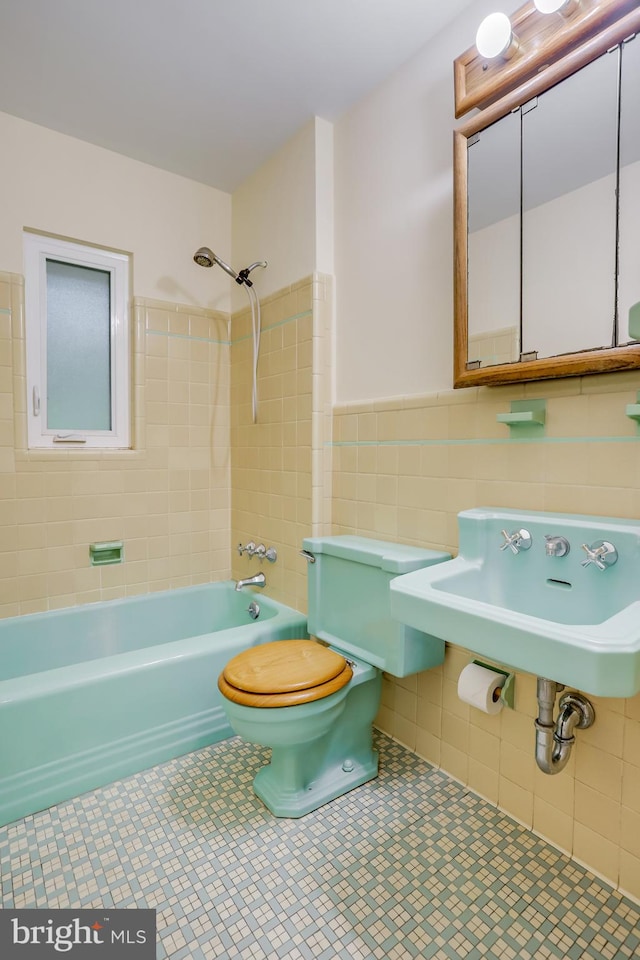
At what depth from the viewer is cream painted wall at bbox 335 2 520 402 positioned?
1.69m

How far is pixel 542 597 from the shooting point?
4.26 feet

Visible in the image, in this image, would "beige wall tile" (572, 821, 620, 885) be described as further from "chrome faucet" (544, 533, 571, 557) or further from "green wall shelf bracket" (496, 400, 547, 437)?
"green wall shelf bracket" (496, 400, 547, 437)

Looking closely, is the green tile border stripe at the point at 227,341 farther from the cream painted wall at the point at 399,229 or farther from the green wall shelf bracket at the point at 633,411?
the green wall shelf bracket at the point at 633,411

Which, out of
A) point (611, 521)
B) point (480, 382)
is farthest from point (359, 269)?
point (611, 521)

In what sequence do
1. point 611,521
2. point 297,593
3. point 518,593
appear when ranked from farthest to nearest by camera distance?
point 297,593
point 518,593
point 611,521

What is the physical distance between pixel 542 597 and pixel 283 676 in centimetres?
77

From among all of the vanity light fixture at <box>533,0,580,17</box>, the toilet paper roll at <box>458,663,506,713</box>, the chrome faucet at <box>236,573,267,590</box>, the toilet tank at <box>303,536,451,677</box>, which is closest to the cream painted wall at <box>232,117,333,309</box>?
the vanity light fixture at <box>533,0,580,17</box>

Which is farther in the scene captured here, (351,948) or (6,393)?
(6,393)

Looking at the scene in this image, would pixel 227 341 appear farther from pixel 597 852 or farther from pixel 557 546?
pixel 597 852

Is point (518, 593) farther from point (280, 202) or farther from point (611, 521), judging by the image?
point (280, 202)

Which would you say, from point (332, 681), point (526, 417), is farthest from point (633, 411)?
point (332, 681)

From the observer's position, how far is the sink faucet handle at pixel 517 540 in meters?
1.33

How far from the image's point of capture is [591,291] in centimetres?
128

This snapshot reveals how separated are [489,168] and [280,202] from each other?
1.14 m
